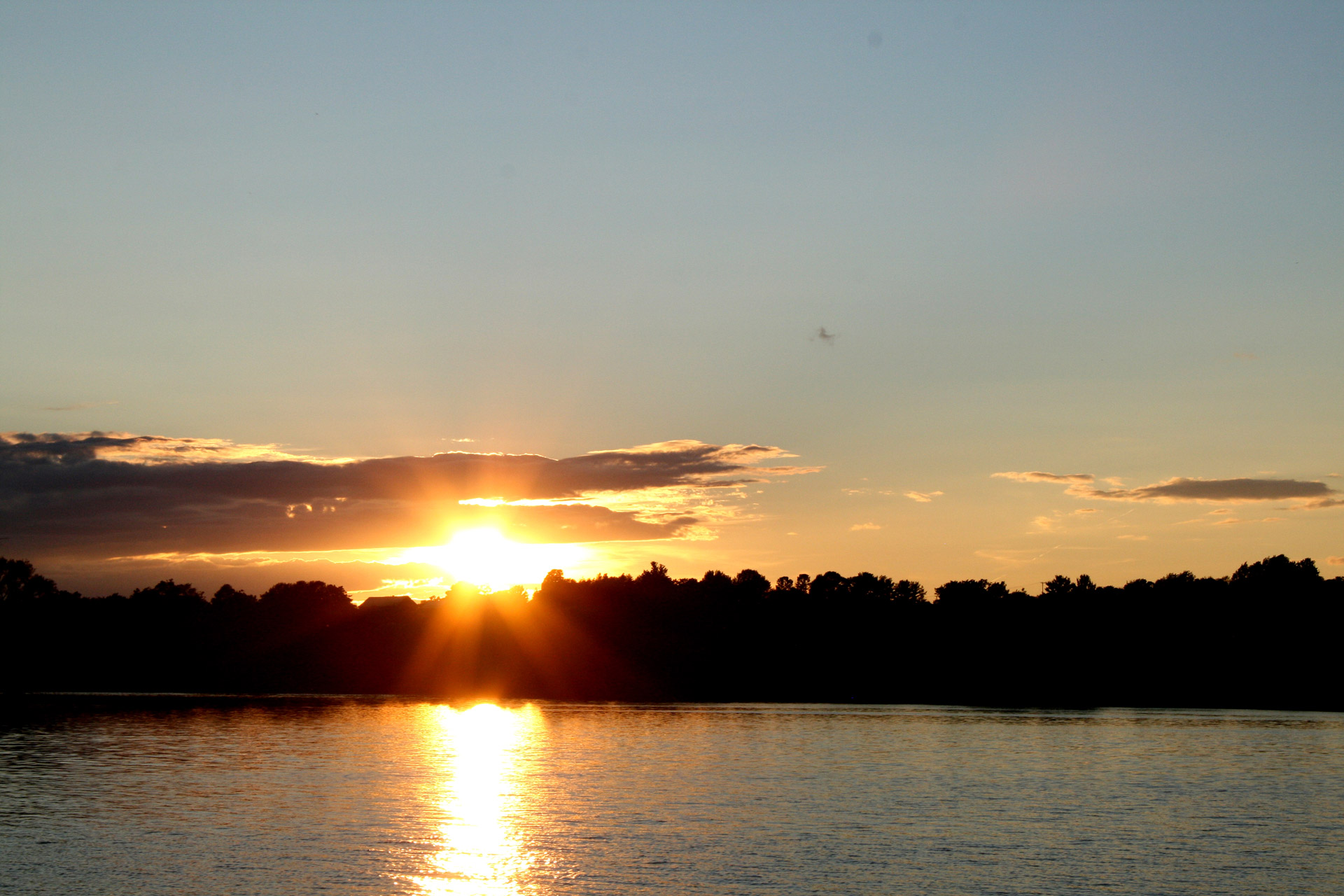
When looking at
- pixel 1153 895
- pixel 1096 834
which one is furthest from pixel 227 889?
pixel 1096 834

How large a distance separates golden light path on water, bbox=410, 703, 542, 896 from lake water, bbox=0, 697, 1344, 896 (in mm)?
192

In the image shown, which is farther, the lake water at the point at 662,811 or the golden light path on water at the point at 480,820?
the lake water at the point at 662,811

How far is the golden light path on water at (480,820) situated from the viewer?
3684cm

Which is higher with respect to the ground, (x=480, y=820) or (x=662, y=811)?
(x=480, y=820)

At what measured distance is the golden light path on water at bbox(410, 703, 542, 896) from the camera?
36844mm

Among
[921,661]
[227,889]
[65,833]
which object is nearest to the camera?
[227,889]

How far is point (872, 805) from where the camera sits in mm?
55781

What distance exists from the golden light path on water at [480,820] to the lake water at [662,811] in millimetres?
192

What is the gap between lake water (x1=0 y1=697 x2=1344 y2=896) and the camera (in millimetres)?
38469

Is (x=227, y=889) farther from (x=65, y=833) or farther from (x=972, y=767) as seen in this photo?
(x=972, y=767)

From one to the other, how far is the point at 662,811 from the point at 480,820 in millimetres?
8728

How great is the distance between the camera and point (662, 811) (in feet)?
173

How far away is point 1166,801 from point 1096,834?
44.1 ft

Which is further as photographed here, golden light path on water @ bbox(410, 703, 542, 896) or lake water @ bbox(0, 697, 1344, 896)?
lake water @ bbox(0, 697, 1344, 896)
